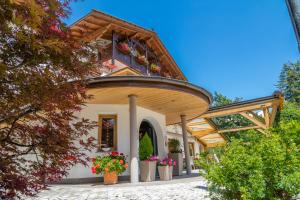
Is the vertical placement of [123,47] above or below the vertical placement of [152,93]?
above

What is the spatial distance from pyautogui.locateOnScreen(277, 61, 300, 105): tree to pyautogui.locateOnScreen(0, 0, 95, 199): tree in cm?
4560

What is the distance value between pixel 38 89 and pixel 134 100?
5.72m

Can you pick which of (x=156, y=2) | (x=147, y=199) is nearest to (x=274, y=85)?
(x=156, y=2)

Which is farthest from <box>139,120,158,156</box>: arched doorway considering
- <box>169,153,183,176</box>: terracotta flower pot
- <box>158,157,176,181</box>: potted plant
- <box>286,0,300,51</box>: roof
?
<box>286,0,300,51</box>: roof

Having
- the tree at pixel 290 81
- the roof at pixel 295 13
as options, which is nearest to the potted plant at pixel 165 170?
the roof at pixel 295 13

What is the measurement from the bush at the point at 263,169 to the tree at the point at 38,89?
1.93 m

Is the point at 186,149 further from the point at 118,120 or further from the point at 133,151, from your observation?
the point at 133,151

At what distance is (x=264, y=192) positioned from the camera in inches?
123

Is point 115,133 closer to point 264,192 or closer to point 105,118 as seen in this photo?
point 105,118

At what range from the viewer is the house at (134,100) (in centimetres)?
762

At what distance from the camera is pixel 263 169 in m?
3.19

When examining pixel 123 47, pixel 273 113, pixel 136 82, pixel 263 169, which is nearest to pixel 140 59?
pixel 123 47

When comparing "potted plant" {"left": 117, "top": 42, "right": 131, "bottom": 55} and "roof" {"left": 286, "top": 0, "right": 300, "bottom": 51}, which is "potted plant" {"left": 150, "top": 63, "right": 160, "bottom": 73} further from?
"roof" {"left": 286, "top": 0, "right": 300, "bottom": 51}

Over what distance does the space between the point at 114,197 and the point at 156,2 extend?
1491cm
